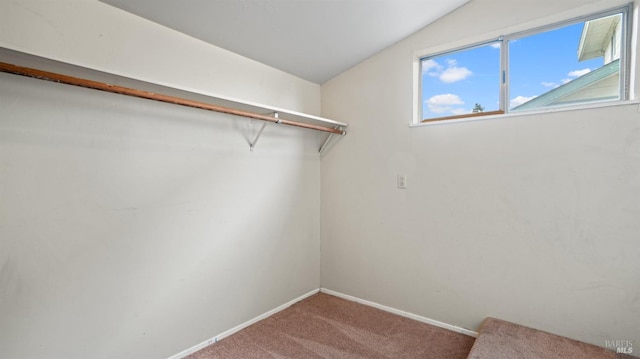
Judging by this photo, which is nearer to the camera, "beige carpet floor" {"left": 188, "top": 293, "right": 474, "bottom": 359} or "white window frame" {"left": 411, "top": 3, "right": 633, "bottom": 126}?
"white window frame" {"left": 411, "top": 3, "right": 633, "bottom": 126}

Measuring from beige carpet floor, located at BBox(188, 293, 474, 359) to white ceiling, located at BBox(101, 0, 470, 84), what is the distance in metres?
2.03

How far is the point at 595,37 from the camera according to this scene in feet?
6.12

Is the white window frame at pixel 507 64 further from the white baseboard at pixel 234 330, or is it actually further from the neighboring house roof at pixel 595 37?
the white baseboard at pixel 234 330

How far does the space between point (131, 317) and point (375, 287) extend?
1.80 metres

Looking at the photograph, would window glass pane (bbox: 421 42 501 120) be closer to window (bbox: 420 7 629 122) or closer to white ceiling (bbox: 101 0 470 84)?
window (bbox: 420 7 629 122)

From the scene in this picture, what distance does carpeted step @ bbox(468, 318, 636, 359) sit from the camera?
166 centimetres

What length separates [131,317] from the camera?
67.9 inches

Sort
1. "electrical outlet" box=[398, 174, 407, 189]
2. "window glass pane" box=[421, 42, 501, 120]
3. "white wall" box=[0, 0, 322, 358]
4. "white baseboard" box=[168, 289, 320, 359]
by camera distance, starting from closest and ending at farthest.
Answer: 1. "white wall" box=[0, 0, 322, 358]
2. "white baseboard" box=[168, 289, 320, 359]
3. "window glass pane" box=[421, 42, 501, 120]
4. "electrical outlet" box=[398, 174, 407, 189]

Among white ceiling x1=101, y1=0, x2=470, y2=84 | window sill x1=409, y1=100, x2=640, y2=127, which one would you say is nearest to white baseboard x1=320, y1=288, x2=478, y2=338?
window sill x1=409, y1=100, x2=640, y2=127

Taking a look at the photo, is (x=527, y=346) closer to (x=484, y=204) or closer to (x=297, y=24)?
(x=484, y=204)

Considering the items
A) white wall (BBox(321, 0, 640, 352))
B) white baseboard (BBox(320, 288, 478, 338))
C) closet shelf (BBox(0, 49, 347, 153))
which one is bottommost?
white baseboard (BBox(320, 288, 478, 338))

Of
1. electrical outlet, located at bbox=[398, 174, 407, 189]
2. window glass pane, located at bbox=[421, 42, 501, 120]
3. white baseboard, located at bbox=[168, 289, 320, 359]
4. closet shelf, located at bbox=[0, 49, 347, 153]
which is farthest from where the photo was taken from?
electrical outlet, located at bbox=[398, 174, 407, 189]

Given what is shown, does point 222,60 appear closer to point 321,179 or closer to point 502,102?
point 321,179

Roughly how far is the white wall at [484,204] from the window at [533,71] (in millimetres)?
116
